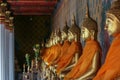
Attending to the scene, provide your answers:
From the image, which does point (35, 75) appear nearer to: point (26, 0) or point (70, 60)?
point (26, 0)

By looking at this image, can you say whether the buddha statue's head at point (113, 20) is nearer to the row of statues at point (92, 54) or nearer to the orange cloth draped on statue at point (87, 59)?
the row of statues at point (92, 54)

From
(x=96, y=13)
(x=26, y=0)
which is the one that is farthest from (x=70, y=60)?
(x=26, y=0)

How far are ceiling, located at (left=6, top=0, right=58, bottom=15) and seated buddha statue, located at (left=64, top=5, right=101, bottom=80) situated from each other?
985 cm

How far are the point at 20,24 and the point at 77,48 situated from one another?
1280cm

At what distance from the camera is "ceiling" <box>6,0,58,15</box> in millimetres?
14133

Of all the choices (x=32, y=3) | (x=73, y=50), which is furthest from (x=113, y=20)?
(x=32, y=3)

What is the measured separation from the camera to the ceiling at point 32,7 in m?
14.1

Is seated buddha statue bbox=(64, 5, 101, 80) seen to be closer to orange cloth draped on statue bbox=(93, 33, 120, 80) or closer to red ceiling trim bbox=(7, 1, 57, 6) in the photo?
orange cloth draped on statue bbox=(93, 33, 120, 80)

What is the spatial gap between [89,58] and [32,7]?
1210 centimetres

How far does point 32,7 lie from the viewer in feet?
50.6

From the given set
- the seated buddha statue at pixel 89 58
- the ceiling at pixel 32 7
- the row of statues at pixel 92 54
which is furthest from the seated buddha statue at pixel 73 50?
the ceiling at pixel 32 7

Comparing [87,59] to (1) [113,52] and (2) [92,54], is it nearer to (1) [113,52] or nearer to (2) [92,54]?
(2) [92,54]

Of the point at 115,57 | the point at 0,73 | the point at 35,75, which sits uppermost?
the point at 115,57

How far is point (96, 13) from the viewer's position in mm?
4777
